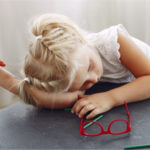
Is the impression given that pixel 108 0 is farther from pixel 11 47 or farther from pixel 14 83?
pixel 14 83

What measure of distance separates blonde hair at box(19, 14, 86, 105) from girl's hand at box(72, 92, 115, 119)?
64mm

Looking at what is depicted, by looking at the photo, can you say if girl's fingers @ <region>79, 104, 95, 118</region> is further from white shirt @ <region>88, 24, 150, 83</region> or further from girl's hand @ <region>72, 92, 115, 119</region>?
white shirt @ <region>88, 24, 150, 83</region>

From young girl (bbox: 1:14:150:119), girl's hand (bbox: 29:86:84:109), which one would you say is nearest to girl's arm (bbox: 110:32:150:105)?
young girl (bbox: 1:14:150:119)

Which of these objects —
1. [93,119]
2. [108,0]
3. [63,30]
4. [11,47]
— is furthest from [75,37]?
[108,0]

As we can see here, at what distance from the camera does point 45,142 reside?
0.50m

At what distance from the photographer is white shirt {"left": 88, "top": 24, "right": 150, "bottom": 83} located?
2.56ft

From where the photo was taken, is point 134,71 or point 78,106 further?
point 134,71

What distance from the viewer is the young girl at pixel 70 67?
55 centimetres

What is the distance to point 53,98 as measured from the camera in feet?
2.13

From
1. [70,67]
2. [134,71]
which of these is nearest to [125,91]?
[134,71]

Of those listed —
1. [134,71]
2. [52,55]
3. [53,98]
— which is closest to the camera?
[52,55]

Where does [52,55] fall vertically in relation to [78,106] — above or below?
above

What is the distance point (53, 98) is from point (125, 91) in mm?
207

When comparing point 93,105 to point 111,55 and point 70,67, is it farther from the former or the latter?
point 111,55
